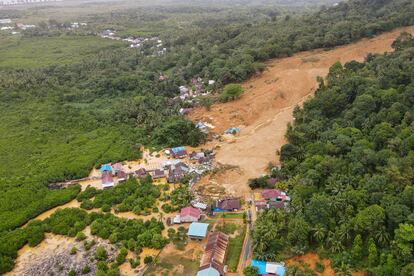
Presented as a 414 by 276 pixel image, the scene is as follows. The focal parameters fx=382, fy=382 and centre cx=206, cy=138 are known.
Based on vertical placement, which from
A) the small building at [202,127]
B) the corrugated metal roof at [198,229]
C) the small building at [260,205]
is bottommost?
the corrugated metal roof at [198,229]

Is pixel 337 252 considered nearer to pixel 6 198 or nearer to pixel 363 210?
pixel 363 210

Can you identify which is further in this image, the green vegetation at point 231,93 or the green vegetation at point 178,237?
the green vegetation at point 231,93

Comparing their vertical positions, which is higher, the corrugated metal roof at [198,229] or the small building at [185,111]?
the small building at [185,111]

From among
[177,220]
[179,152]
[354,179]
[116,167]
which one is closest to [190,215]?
[177,220]

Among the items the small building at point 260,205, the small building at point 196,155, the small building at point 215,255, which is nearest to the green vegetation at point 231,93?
the small building at point 196,155

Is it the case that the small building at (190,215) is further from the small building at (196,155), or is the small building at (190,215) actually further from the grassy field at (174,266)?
the small building at (196,155)

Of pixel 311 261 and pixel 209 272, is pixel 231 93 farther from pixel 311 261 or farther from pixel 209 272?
pixel 209 272
